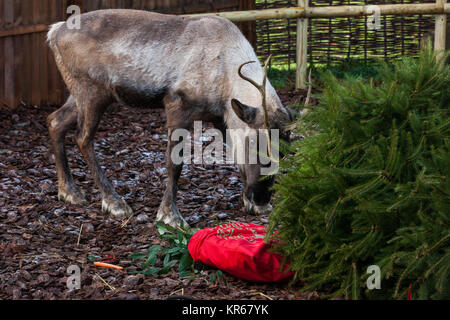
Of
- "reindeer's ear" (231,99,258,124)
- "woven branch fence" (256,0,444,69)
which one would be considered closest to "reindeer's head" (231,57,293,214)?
"reindeer's ear" (231,99,258,124)

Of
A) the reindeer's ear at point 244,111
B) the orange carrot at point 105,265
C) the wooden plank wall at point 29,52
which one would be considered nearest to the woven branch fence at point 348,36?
the wooden plank wall at point 29,52

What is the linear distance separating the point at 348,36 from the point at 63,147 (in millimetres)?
6537

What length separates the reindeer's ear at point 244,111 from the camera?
4.65 metres

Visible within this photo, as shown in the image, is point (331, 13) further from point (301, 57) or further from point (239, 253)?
point (239, 253)

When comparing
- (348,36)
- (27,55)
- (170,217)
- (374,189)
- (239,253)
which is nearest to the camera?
(374,189)

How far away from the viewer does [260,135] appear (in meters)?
4.78

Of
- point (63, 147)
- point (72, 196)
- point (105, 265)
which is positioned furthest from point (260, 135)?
point (63, 147)

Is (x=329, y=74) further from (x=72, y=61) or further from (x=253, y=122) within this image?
(x=72, y=61)

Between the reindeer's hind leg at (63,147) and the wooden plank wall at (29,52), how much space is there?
92.0 inches

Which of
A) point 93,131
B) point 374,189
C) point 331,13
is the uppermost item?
point 331,13

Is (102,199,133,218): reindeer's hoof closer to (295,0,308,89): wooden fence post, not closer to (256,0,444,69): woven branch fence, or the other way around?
(295,0,308,89): wooden fence post
